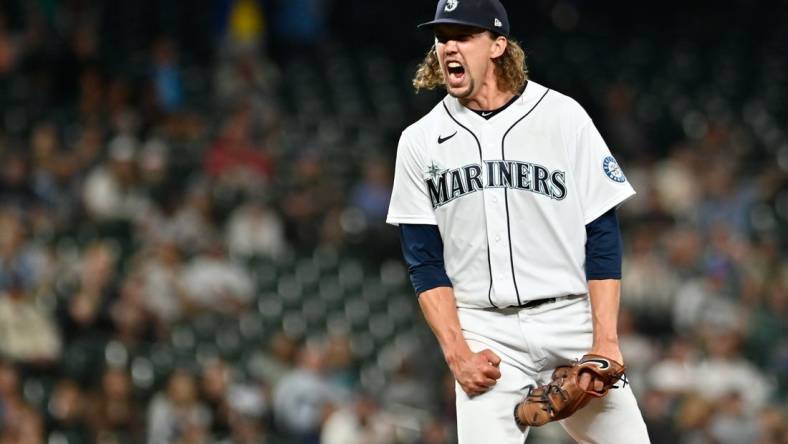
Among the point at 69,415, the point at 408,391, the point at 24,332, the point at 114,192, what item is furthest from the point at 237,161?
the point at 69,415

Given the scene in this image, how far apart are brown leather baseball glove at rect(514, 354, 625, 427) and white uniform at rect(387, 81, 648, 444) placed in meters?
0.05

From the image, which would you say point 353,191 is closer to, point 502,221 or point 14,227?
point 14,227

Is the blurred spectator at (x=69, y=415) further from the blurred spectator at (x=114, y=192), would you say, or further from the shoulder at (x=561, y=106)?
the shoulder at (x=561, y=106)

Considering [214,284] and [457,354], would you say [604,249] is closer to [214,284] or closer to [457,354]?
[457,354]

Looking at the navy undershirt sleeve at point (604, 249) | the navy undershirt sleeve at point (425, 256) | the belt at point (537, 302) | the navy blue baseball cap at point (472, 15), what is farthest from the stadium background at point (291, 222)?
the navy blue baseball cap at point (472, 15)

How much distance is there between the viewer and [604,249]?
3902mm

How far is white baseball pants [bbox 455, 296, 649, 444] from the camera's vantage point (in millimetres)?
3879

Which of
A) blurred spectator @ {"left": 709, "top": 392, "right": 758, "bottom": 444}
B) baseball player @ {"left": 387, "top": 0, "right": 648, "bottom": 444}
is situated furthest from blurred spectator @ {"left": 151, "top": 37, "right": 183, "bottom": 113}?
baseball player @ {"left": 387, "top": 0, "right": 648, "bottom": 444}

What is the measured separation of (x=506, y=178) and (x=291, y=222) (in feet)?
24.3

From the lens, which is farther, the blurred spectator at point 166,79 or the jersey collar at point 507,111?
the blurred spectator at point 166,79

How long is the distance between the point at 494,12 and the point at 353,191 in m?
7.85

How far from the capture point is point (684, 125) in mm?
13094

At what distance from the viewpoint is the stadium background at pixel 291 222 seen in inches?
344

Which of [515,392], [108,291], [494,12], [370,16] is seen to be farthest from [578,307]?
[370,16]
